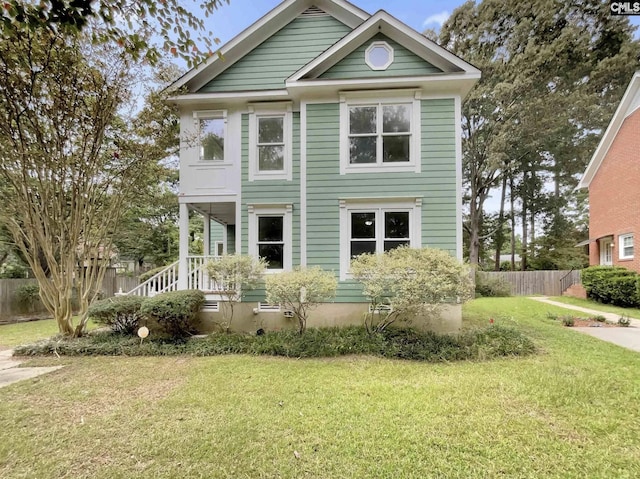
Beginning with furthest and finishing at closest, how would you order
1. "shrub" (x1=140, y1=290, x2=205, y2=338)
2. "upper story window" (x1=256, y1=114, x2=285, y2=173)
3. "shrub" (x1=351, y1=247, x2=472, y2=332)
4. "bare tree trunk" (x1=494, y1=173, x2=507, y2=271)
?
"bare tree trunk" (x1=494, y1=173, x2=507, y2=271)
"upper story window" (x1=256, y1=114, x2=285, y2=173)
"shrub" (x1=140, y1=290, x2=205, y2=338)
"shrub" (x1=351, y1=247, x2=472, y2=332)

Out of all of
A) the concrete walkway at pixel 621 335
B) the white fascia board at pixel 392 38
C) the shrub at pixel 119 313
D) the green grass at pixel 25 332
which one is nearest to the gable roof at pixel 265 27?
the white fascia board at pixel 392 38

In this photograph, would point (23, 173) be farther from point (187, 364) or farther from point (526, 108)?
point (526, 108)

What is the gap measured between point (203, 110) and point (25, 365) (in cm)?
697

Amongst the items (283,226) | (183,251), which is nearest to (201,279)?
(183,251)

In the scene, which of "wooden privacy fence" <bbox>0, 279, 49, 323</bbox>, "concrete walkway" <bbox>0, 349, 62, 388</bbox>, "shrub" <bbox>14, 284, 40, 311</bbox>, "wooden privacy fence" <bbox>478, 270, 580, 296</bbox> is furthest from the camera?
"wooden privacy fence" <bbox>478, 270, 580, 296</bbox>

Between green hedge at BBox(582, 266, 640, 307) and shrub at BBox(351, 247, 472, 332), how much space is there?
9811 millimetres

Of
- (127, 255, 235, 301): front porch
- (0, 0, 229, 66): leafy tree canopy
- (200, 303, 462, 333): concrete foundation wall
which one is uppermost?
(0, 0, 229, 66): leafy tree canopy

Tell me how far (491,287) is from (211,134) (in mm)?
16587

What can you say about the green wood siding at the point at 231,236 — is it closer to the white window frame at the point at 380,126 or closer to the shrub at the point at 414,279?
the white window frame at the point at 380,126

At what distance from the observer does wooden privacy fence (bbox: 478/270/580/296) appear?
60.2ft

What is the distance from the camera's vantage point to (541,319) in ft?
31.8

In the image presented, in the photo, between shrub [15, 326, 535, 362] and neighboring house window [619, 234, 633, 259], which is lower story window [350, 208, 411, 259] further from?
neighboring house window [619, 234, 633, 259]

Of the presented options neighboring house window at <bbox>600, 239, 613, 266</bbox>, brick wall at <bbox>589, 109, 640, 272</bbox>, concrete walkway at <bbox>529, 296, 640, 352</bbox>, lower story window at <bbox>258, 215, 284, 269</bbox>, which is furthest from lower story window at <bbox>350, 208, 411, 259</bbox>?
neighboring house window at <bbox>600, 239, 613, 266</bbox>

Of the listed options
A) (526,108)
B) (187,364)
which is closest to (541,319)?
(187,364)
